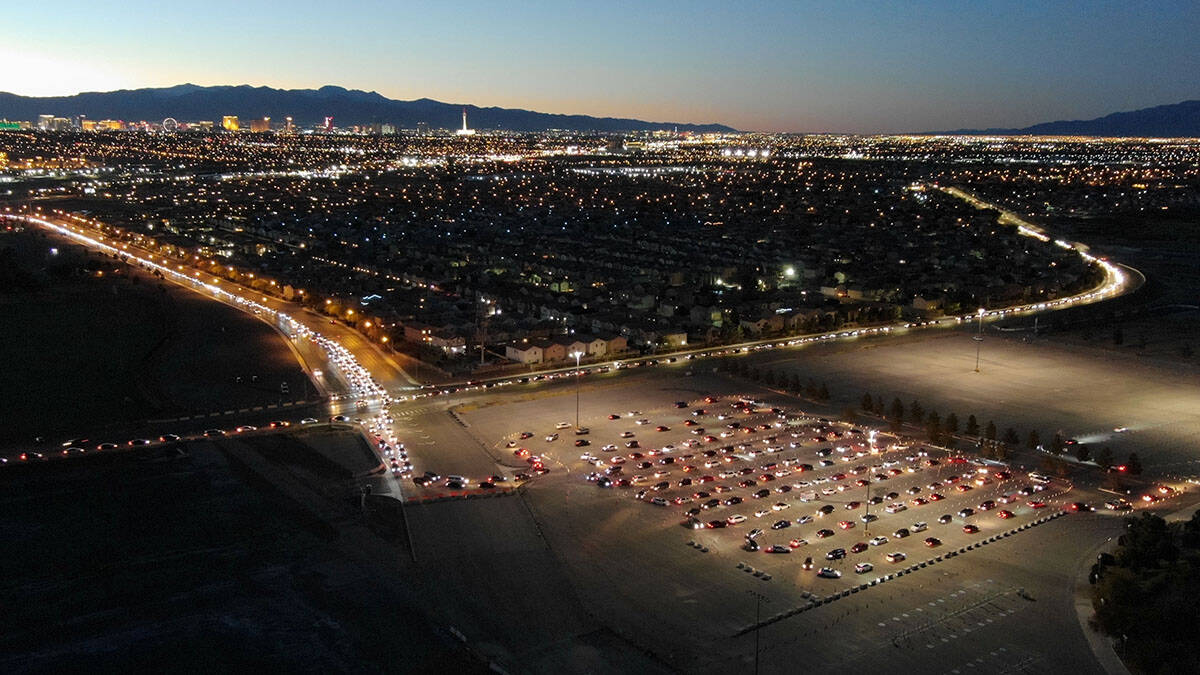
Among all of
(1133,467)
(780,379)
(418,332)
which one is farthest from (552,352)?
(1133,467)

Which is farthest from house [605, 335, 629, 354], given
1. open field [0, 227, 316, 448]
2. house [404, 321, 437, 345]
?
open field [0, 227, 316, 448]

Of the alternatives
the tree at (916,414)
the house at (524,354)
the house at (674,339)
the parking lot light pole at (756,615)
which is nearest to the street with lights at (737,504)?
the parking lot light pole at (756,615)

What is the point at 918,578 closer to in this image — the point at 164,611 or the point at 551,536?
the point at 551,536

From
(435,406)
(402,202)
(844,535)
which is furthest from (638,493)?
(402,202)

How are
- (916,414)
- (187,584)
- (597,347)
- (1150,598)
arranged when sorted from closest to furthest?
(1150,598)
(187,584)
(916,414)
(597,347)

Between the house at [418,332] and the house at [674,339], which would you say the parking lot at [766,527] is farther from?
the house at [674,339]

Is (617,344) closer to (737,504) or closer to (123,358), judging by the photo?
(737,504)
